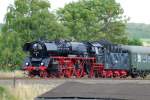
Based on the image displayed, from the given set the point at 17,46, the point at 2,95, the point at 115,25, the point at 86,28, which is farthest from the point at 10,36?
the point at 2,95

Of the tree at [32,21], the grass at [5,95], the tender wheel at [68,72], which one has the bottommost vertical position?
the tender wheel at [68,72]

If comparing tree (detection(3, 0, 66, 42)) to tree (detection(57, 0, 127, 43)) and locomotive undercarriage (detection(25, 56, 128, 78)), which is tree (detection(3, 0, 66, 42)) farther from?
locomotive undercarriage (detection(25, 56, 128, 78))

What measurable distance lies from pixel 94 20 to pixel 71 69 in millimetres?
30339

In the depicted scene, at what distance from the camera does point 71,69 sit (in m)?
34.2

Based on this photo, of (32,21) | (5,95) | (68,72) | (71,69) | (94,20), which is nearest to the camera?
(5,95)

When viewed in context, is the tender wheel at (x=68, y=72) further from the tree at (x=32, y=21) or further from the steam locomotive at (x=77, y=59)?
the tree at (x=32, y=21)

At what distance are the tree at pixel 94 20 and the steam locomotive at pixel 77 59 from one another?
930 inches

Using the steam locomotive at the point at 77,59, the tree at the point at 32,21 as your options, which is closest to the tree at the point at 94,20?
the tree at the point at 32,21

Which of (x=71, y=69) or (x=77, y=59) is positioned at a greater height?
(x=77, y=59)

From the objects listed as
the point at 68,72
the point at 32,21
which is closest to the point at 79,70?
the point at 68,72

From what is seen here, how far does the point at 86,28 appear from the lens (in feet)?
207

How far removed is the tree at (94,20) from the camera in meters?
61.8

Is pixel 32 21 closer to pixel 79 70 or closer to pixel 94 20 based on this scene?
pixel 94 20

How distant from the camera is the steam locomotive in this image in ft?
112
